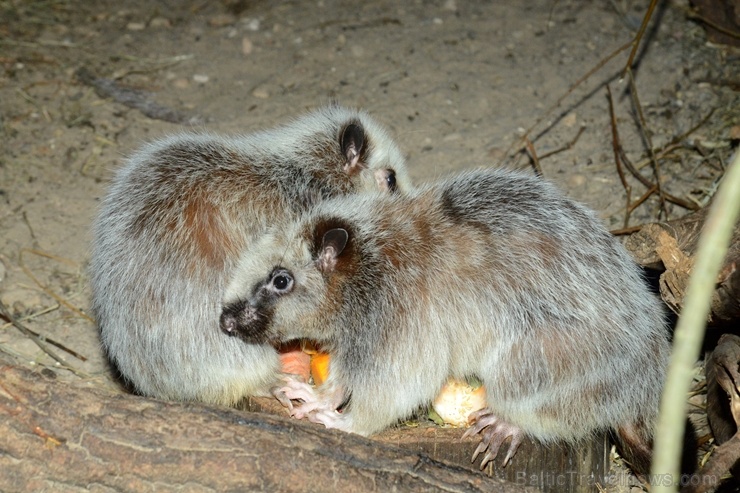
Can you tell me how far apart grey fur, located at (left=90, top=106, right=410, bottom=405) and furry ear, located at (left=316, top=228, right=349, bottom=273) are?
48cm

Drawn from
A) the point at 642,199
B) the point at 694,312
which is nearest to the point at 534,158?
the point at 642,199

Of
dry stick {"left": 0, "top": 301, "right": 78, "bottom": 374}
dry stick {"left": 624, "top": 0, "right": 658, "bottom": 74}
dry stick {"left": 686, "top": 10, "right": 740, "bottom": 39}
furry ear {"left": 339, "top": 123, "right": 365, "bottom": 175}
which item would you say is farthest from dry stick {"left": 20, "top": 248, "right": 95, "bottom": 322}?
dry stick {"left": 686, "top": 10, "right": 740, "bottom": 39}

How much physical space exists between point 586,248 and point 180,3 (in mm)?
6495

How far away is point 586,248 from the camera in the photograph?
14.3 feet

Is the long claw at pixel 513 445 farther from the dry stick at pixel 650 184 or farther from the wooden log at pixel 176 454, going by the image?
the dry stick at pixel 650 184

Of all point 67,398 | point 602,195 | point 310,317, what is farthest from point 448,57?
point 67,398

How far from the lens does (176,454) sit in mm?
3529

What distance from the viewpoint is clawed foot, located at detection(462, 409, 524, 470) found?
4.35 metres

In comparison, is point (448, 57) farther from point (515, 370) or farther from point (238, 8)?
point (515, 370)

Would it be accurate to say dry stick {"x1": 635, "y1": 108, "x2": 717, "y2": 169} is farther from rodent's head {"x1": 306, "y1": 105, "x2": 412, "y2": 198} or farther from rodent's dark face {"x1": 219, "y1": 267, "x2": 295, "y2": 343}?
rodent's dark face {"x1": 219, "y1": 267, "x2": 295, "y2": 343}

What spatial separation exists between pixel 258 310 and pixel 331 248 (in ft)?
1.65

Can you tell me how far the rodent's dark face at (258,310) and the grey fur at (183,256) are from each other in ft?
0.45

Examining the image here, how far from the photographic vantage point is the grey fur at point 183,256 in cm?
439

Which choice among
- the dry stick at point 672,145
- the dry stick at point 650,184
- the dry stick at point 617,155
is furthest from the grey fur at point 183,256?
the dry stick at point 672,145
